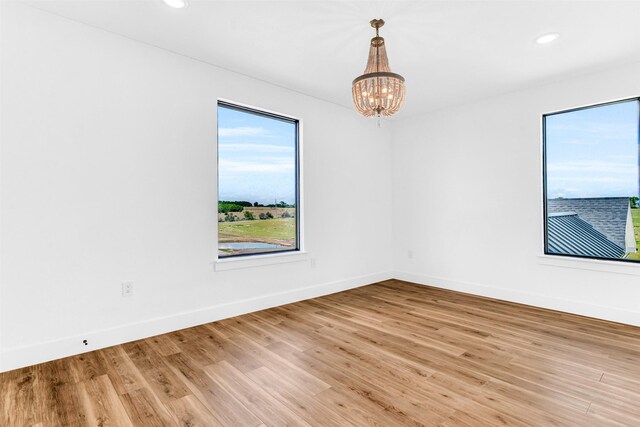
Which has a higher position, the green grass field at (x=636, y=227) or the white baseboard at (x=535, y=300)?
the green grass field at (x=636, y=227)

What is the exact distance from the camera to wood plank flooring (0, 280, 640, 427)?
182 centimetres

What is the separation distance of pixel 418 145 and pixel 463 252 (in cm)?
176

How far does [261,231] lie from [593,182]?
3.80 metres

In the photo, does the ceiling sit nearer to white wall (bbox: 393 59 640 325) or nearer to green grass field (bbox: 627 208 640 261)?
white wall (bbox: 393 59 640 325)

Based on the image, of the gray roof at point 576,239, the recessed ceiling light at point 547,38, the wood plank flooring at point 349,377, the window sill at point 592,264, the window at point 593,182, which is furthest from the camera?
the gray roof at point 576,239

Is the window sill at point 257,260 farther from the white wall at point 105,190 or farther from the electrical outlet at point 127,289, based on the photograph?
the electrical outlet at point 127,289

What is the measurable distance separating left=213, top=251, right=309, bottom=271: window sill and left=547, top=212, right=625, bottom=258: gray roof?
298 cm

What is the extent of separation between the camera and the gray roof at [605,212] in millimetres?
3451

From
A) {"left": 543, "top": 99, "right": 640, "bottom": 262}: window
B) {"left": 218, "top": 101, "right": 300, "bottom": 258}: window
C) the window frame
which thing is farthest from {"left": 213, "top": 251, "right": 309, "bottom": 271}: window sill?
{"left": 543, "top": 99, "right": 640, "bottom": 262}: window

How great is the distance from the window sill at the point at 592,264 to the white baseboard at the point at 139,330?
108 inches

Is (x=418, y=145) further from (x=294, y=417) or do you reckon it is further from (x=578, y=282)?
(x=294, y=417)

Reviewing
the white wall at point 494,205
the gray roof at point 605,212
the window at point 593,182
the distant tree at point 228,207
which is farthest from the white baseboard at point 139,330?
the gray roof at point 605,212

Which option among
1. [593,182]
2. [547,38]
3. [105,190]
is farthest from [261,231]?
[593,182]

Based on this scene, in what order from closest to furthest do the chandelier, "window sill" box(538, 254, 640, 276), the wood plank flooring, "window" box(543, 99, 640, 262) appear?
the wood plank flooring → the chandelier → "window sill" box(538, 254, 640, 276) → "window" box(543, 99, 640, 262)
